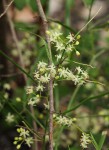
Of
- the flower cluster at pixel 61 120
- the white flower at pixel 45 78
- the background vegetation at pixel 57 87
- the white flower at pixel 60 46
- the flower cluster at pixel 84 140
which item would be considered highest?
the background vegetation at pixel 57 87

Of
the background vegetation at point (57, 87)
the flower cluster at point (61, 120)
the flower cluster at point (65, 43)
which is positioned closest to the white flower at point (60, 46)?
the flower cluster at point (65, 43)

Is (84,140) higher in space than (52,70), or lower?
lower

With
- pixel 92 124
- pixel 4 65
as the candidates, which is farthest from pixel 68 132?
pixel 4 65

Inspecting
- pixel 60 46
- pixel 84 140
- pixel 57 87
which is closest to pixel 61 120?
pixel 84 140

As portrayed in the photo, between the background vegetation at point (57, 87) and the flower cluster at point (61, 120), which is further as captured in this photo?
the background vegetation at point (57, 87)

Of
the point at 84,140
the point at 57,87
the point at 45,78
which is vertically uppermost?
the point at 57,87

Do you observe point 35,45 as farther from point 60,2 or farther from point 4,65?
point 60,2

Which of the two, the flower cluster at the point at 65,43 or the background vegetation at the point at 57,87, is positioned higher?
the background vegetation at the point at 57,87

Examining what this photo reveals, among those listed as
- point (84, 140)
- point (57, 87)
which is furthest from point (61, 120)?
point (57, 87)

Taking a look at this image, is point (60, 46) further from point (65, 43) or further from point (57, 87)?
point (57, 87)

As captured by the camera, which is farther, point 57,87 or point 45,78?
point 57,87

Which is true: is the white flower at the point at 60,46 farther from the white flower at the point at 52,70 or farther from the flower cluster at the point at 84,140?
the flower cluster at the point at 84,140
